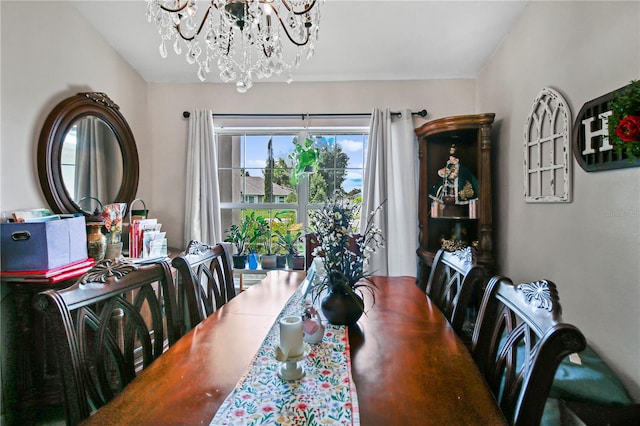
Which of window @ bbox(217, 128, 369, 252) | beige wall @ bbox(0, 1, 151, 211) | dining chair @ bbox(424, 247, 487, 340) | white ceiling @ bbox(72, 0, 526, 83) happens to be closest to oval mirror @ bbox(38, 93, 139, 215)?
beige wall @ bbox(0, 1, 151, 211)

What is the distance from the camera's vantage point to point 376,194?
2.94 meters

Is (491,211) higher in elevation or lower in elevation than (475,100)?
lower

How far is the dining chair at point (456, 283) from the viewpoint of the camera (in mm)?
1313

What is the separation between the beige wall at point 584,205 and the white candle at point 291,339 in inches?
52.8

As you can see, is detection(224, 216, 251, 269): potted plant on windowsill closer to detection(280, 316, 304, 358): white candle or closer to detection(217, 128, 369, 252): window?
detection(217, 128, 369, 252): window

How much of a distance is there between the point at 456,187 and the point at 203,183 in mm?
2279

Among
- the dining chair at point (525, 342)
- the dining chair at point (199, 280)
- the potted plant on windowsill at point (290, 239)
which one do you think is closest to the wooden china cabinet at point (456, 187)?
the potted plant on windowsill at point (290, 239)

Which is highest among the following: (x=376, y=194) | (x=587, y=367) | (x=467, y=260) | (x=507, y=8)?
(x=507, y=8)

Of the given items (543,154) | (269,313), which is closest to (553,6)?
(543,154)

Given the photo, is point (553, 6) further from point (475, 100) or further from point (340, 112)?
point (340, 112)

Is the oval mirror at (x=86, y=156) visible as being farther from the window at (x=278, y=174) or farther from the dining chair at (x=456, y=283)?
the dining chair at (x=456, y=283)

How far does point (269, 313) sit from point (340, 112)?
2211 mm

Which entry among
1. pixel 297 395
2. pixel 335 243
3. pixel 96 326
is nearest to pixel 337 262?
pixel 335 243

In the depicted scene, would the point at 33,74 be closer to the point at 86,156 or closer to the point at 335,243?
the point at 86,156
